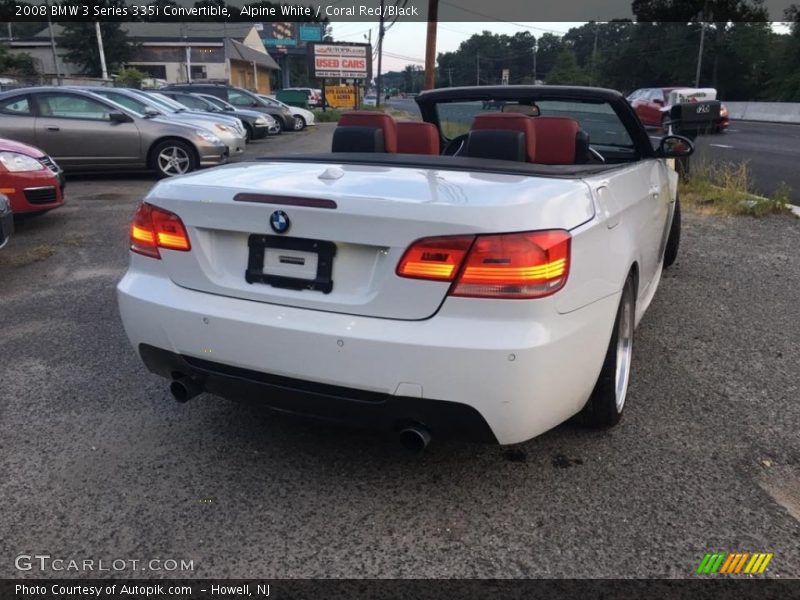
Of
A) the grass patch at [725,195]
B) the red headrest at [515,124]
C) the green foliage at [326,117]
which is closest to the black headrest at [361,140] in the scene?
the red headrest at [515,124]

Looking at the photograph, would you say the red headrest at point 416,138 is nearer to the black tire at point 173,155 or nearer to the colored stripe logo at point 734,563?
the colored stripe logo at point 734,563

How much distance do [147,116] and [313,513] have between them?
34.3 feet

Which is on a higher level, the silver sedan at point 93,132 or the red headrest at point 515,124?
the red headrest at point 515,124

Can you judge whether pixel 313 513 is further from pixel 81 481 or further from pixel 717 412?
pixel 717 412

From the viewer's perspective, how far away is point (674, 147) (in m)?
4.29

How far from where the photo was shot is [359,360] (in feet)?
7.74

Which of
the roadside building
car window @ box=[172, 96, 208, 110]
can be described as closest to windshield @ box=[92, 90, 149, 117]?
car window @ box=[172, 96, 208, 110]

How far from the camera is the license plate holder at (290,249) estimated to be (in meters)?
2.46

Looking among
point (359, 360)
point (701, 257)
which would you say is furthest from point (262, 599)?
point (701, 257)

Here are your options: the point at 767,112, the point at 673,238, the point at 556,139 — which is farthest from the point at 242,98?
the point at 767,112

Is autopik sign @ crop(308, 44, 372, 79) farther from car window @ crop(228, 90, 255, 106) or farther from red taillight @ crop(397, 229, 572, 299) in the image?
red taillight @ crop(397, 229, 572, 299)

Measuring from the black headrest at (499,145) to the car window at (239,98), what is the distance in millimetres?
21979

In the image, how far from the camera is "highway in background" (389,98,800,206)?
11320mm

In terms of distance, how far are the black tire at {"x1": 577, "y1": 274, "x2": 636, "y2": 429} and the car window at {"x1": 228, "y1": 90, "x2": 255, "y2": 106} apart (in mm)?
22543
